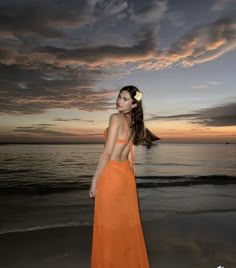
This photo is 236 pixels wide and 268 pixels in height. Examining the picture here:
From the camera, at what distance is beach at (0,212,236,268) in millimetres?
4270

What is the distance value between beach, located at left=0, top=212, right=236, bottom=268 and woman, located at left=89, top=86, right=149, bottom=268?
153cm

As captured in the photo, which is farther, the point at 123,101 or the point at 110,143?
the point at 123,101

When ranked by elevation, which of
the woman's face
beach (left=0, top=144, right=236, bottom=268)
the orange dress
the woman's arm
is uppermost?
the woman's face

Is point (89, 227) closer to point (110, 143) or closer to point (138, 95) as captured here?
point (110, 143)

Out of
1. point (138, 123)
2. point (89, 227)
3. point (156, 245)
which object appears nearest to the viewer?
point (138, 123)

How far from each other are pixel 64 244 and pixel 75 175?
38.4 feet

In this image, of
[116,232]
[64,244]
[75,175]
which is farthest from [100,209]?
[75,175]

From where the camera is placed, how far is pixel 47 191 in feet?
39.4

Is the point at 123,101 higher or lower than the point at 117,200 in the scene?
higher

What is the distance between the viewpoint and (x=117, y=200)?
288 centimetres

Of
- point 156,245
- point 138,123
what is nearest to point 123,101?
point 138,123

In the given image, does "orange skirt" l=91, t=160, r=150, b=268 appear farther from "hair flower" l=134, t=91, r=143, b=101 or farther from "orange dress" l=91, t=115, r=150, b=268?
"hair flower" l=134, t=91, r=143, b=101

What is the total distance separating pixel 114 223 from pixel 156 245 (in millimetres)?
2536

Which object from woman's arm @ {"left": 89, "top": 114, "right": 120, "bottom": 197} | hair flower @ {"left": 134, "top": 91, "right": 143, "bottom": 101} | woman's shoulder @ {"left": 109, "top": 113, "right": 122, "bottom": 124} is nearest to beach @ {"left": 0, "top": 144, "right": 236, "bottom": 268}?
woman's arm @ {"left": 89, "top": 114, "right": 120, "bottom": 197}
